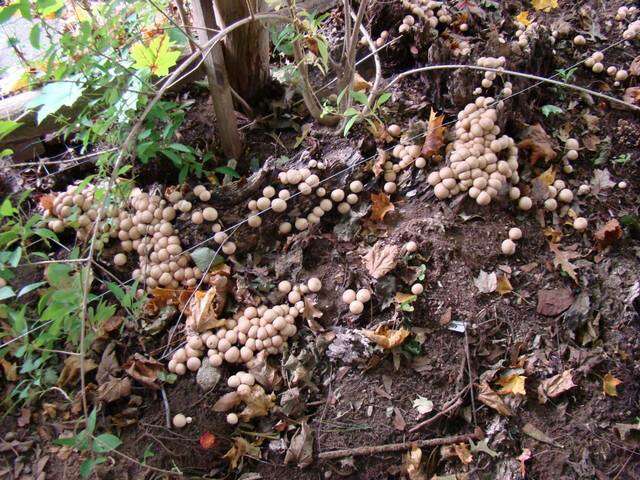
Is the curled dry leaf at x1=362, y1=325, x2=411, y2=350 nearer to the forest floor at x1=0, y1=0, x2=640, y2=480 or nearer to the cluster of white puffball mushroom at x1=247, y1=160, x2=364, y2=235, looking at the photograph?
the forest floor at x1=0, y1=0, x2=640, y2=480

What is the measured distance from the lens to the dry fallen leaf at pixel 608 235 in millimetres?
3236

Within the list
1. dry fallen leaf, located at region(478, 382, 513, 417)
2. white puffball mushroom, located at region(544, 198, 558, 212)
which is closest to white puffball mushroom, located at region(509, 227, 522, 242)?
white puffball mushroom, located at region(544, 198, 558, 212)

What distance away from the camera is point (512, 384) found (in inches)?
112

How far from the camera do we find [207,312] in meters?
2.99

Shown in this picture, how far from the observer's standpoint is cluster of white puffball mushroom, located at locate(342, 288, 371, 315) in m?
2.98

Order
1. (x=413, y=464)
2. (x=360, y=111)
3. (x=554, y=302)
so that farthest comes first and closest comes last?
(x=360, y=111) → (x=554, y=302) → (x=413, y=464)

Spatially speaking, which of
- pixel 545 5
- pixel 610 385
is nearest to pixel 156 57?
pixel 610 385

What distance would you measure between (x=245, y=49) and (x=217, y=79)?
35 cm

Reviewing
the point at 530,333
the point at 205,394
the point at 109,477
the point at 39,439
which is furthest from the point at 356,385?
the point at 39,439

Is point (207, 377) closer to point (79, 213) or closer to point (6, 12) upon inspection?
point (79, 213)

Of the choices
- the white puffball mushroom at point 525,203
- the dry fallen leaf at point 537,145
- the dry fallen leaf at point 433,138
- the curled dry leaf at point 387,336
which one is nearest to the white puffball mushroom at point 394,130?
the dry fallen leaf at point 433,138

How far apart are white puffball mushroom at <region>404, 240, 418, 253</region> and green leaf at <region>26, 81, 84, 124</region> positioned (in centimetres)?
189

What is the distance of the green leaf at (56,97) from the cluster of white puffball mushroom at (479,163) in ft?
6.70

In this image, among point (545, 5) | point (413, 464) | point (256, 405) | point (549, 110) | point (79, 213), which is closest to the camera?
point (413, 464)
